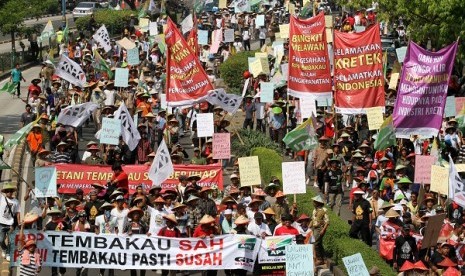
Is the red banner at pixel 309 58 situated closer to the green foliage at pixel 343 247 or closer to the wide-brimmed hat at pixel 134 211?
the green foliage at pixel 343 247

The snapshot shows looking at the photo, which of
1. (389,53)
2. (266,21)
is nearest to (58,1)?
(266,21)

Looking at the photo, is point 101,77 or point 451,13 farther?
point 101,77

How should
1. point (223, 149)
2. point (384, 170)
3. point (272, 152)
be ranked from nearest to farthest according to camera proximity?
point (384, 170) → point (223, 149) → point (272, 152)

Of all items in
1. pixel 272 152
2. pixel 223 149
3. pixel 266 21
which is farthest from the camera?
pixel 266 21

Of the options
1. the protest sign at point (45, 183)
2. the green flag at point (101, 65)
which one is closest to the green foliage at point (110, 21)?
the green flag at point (101, 65)

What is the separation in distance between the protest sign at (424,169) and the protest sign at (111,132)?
658cm

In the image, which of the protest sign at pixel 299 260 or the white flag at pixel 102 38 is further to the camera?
the white flag at pixel 102 38

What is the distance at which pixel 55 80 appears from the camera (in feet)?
140

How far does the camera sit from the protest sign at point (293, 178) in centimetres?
2700

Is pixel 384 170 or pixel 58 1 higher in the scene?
pixel 384 170

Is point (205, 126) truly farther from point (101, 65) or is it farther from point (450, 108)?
point (101, 65)

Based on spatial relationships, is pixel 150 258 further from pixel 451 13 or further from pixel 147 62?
pixel 147 62

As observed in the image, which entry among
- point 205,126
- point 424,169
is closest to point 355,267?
point 424,169

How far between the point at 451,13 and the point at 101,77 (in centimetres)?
1006
